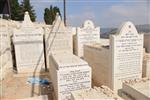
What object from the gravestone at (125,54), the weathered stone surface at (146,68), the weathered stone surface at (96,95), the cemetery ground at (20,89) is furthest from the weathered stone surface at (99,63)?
the weathered stone surface at (96,95)

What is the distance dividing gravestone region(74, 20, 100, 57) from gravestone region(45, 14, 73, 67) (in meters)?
1.30

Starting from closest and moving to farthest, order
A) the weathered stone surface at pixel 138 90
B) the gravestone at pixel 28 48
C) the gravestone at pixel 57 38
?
1. the weathered stone surface at pixel 138 90
2. the gravestone at pixel 28 48
3. the gravestone at pixel 57 38

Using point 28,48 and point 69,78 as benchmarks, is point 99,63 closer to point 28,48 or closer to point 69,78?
point 69,78

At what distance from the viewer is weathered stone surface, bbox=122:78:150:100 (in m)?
5.66

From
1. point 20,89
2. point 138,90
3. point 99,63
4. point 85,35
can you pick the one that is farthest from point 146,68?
point 20,89

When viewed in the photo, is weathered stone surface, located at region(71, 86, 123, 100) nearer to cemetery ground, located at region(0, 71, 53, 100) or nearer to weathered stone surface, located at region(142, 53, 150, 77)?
cemetery ground, located at region(0, 71, 53, 100)

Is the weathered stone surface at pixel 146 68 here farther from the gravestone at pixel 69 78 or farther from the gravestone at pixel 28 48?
the gravestone at pixel 28 48

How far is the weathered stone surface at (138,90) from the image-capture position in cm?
566

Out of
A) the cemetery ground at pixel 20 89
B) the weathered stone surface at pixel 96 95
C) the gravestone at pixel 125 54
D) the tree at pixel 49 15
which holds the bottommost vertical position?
the cemetery ground at pixel 20 89

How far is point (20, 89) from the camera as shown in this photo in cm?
975

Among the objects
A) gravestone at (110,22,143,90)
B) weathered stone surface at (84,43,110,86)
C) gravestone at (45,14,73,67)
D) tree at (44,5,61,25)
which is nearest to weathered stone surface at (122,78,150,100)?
gravestone at (110,22,143,90)

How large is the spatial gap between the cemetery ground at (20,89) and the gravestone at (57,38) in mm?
2745

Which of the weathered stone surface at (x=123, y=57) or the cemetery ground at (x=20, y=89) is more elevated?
the weathered stone surface at (x=123, y=57)

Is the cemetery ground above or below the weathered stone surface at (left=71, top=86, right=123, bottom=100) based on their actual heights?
below
